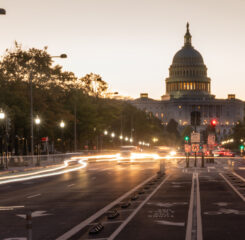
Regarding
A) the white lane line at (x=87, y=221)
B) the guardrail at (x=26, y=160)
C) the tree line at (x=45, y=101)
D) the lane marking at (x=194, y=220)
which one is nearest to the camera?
the lane marking at (x=194, y=220)

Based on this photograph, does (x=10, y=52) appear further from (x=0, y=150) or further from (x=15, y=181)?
(x=15, y=181)

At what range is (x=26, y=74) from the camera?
80.2 m

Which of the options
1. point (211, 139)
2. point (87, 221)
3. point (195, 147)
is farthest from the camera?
point (211, 139)

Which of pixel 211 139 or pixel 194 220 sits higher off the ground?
pixel 211 139

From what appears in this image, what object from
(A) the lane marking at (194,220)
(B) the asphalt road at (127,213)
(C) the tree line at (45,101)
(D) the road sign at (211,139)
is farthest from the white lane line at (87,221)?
(D) the road sign at (211,139)

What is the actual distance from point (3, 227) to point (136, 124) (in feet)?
468

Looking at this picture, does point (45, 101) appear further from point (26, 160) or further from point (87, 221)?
point (87, 221)

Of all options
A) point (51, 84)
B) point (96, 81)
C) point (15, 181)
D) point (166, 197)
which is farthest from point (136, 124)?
point (166, 197)

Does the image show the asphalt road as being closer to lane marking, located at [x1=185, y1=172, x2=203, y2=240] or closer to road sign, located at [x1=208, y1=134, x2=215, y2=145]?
lane marking, located at [x1=185, y1=172, x2=203, y2=240]

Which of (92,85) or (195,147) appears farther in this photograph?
(92,85)

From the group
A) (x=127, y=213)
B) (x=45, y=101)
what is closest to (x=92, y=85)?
(x=45, y=101)

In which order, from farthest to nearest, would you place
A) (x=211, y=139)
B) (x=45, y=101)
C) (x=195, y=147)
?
(x=45, y=101), (x=211, y=139), (x=195, y=147)

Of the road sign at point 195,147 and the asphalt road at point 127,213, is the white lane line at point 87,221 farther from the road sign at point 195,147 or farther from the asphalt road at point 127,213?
the road sign at point 195,147

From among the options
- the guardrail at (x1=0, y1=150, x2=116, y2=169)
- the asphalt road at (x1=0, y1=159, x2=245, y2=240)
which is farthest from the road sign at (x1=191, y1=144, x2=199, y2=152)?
the asphalt road at (x1=0, y1=159, x2=245, y2=240)
